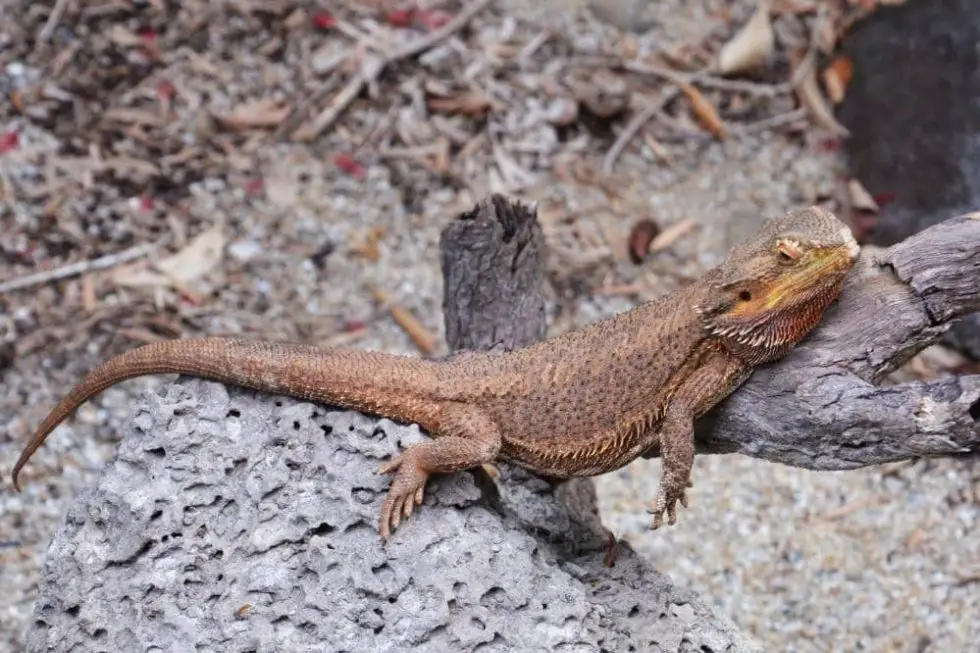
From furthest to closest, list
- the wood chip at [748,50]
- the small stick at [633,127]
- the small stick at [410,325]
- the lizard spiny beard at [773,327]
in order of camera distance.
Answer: the wood chip at [748,50]
the small stick at [633,127]
the small stick at [410,325]
the lizard spiny beard at [773,327]

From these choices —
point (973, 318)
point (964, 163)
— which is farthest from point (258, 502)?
point (964, 163)

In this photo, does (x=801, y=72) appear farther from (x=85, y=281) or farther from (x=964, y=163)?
(x=85, y=281)

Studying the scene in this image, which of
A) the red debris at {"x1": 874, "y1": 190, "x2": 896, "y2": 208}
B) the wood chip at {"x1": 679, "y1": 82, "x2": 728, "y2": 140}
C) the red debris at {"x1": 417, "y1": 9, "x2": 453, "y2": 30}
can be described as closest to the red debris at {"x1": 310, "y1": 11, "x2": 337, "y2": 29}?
the red debris at {"x1": 417, "y1": 9, "x2": 453, "y2": 30}

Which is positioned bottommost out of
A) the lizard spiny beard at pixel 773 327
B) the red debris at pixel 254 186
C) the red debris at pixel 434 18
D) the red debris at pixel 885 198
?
the red debris at pixel 254 186

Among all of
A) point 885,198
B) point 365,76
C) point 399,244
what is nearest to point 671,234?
point 885,198

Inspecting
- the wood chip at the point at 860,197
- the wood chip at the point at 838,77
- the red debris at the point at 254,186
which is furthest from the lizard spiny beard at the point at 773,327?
the wood chip at the point at 838,77

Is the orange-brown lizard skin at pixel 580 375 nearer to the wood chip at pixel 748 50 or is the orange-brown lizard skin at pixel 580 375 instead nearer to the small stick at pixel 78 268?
the small stick at pixel 78 268
